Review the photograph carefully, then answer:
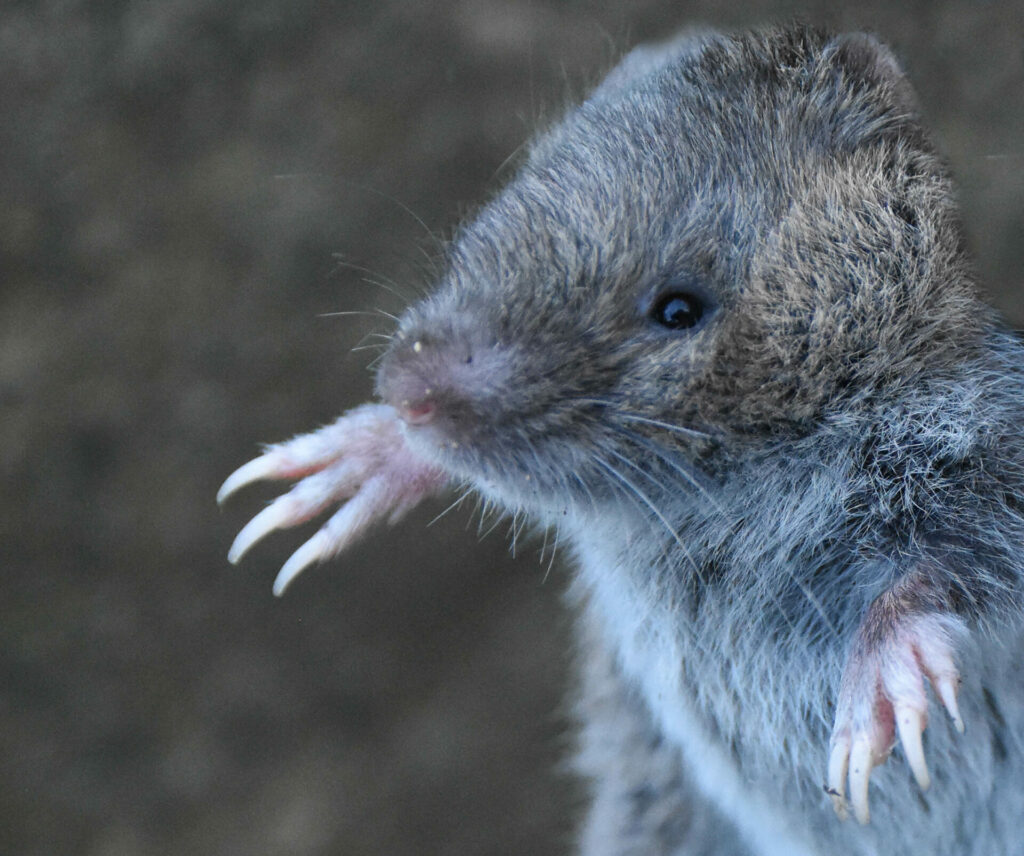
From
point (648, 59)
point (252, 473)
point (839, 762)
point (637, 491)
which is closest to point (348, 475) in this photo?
point (252, 473)

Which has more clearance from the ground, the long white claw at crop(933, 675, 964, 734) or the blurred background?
the blurred background

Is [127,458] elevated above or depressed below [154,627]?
above

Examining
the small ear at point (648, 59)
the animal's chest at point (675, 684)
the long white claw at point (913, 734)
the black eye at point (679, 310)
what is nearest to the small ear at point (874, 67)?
the small ear at point (648, 59)

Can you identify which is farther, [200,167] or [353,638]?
[353,638]

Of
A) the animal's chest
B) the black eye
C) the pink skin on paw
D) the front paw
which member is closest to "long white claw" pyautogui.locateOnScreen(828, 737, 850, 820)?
the front paw

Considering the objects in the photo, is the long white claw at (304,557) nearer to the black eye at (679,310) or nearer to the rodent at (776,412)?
the rodent at (776,412)

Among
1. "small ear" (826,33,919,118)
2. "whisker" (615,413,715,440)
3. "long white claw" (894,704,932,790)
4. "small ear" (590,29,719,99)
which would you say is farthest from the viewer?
"small ear" (590,29,719,99)

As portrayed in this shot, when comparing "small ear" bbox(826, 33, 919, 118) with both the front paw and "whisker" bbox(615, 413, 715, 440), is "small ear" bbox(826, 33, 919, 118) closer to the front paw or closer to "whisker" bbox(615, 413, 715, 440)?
"whisker" bbox(615, 413, 715, 440)

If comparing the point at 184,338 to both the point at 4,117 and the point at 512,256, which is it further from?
the point at 512,256

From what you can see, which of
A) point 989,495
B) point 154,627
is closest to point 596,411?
point 989,495

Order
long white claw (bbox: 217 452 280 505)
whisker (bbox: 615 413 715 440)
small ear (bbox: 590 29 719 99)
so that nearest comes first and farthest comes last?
whisker (bbox: 615 413 715 440) → small ear (bbox: 590 29 719 99) → long white claw (bbox: 217 452 280 505)
